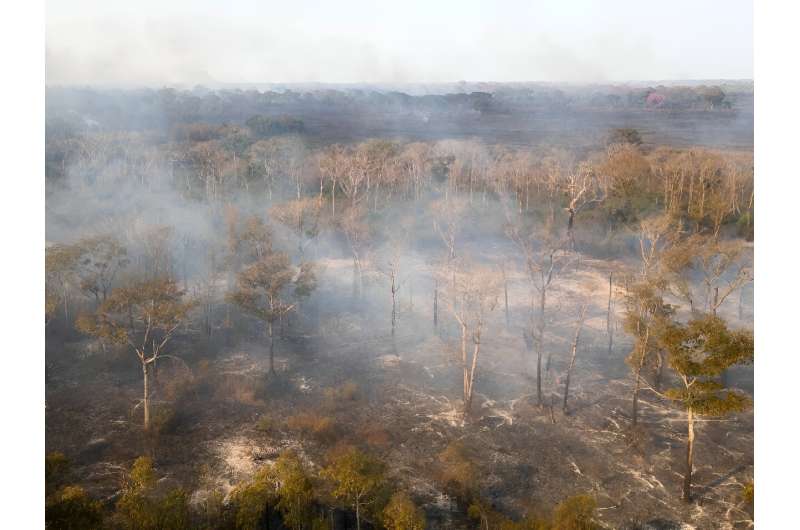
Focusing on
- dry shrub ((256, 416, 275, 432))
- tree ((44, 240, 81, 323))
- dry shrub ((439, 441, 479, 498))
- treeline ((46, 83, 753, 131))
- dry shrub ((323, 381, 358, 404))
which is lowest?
dry shrub ((439, 441, 479, 498))

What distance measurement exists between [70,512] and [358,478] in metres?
5.10

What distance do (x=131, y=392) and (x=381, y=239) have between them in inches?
598

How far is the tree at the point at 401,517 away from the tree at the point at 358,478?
1.55ft

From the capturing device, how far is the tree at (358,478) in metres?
12.3

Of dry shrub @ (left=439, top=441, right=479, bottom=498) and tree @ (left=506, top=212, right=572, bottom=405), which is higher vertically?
tree @ (left=506, top=212, right=572, bottom=405)

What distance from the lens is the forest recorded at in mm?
14008

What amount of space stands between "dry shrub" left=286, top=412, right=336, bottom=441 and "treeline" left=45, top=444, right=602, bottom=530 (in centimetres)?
256

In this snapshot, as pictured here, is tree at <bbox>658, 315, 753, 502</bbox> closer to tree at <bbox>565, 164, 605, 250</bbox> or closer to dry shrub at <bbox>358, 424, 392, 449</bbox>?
tree at <bbox>565, 164, 605, 250</bbox>

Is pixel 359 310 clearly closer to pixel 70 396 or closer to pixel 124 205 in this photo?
pixel 70 396

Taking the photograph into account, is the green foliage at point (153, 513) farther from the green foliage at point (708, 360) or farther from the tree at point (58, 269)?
the tree at point (58, 269)

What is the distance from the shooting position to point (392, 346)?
75.2ft

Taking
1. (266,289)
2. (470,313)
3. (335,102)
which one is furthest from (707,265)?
(335,102)

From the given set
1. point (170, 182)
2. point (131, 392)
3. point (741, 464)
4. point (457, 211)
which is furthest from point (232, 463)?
point (170, 182)

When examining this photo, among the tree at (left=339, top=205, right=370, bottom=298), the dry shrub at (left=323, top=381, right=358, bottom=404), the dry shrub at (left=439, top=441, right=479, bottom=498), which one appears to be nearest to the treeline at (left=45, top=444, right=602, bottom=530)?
the dry shrub at (left=439, top=441, right=479, bottom=498)
